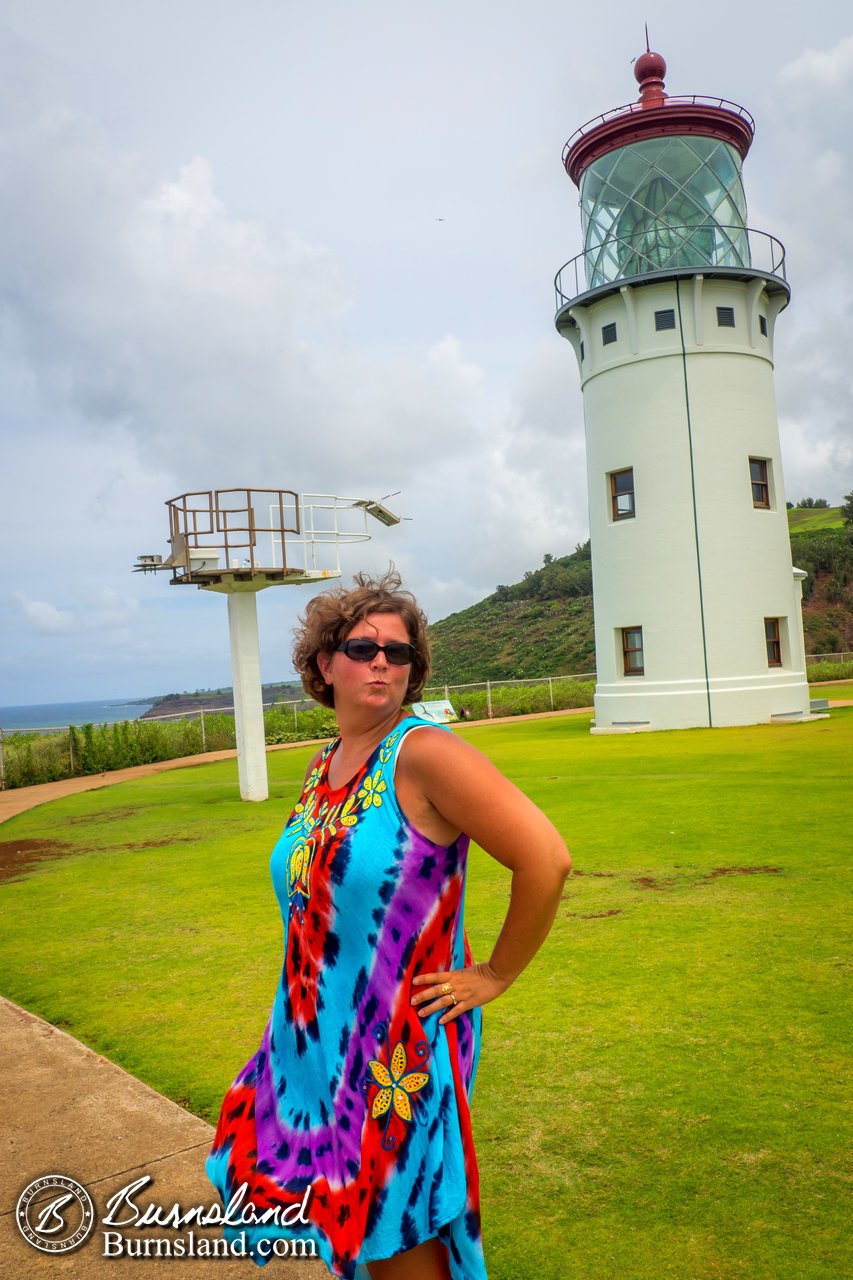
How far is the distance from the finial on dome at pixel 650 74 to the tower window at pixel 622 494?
838cm

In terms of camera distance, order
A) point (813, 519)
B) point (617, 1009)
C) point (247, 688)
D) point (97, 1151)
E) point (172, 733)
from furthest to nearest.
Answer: point (813, 519)
point (172, 733)
point (247, 688)
point (617, 1009)
point (97, 1151)

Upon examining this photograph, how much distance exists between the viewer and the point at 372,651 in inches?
95.3

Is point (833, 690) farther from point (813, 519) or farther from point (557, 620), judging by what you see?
point (813, 519)

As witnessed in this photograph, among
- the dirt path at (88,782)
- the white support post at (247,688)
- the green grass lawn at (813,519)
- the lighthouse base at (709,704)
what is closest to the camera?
the white support post at (247,688)

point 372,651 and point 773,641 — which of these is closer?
point 372,651

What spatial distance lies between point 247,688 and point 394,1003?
12.3 metres

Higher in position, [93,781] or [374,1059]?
[374,1059]

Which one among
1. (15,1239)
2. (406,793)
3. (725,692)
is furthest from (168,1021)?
(725,692)

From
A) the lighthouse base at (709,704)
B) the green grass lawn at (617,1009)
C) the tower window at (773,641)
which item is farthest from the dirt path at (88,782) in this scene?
the tower window at (773,641)

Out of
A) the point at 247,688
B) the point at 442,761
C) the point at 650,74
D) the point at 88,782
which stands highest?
the point at 650,74

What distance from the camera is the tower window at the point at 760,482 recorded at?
22203 mm

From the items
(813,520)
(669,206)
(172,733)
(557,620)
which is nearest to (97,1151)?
(172,733)

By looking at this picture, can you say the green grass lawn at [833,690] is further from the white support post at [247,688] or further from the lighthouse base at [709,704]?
the white support post at [247,688]

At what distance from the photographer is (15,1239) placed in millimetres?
3080
